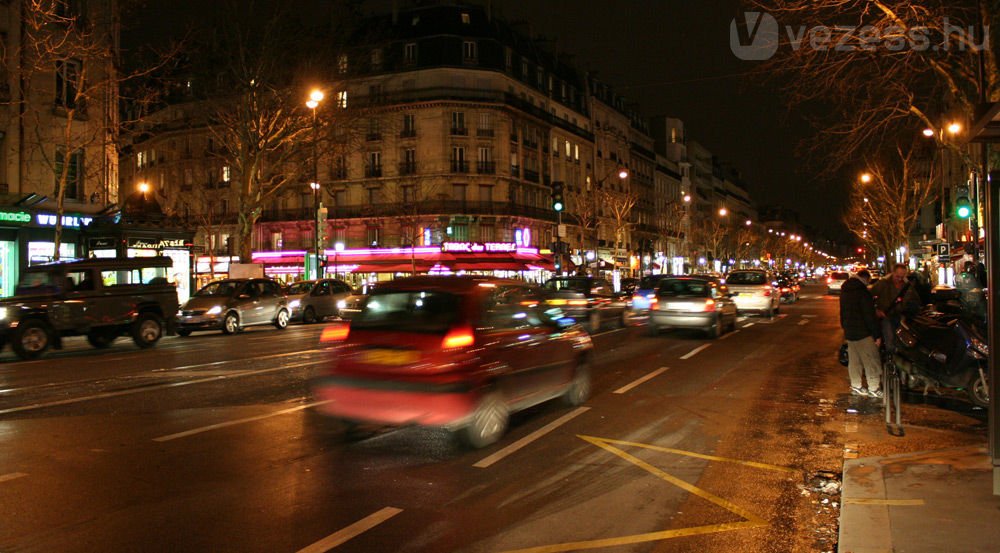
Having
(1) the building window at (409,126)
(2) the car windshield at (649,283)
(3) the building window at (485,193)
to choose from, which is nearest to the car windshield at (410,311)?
(2) the car windshield at (649,283)

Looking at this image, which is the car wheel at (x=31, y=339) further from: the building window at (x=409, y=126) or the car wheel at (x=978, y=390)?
the building window at (x=409, y=126)

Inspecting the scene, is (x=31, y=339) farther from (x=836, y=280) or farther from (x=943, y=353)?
(x=836, y=280)

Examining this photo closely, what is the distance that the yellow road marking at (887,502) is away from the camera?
5.65 metres

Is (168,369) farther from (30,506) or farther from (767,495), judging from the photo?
(767,495)

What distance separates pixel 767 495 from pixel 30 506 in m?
6.00

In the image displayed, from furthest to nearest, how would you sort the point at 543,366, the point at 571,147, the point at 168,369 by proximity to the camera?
the point at 571,147
the point at 168,369
the point at 543,366

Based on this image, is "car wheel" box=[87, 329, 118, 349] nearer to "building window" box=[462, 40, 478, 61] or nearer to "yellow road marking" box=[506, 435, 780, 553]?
"yellow road marking" box=[506, 435, 780, 553]

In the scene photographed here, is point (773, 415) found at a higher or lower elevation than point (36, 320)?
lower

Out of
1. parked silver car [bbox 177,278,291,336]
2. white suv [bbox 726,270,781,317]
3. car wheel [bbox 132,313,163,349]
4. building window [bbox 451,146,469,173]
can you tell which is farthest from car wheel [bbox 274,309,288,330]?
building window [bbox 451,146,469,173]

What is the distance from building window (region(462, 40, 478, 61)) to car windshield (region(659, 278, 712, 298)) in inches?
1674

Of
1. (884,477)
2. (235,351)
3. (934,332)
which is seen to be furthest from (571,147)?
(884,477)

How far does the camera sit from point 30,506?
18.9 feet

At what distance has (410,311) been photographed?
26.3 ft

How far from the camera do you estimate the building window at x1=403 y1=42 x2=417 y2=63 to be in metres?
58.9
